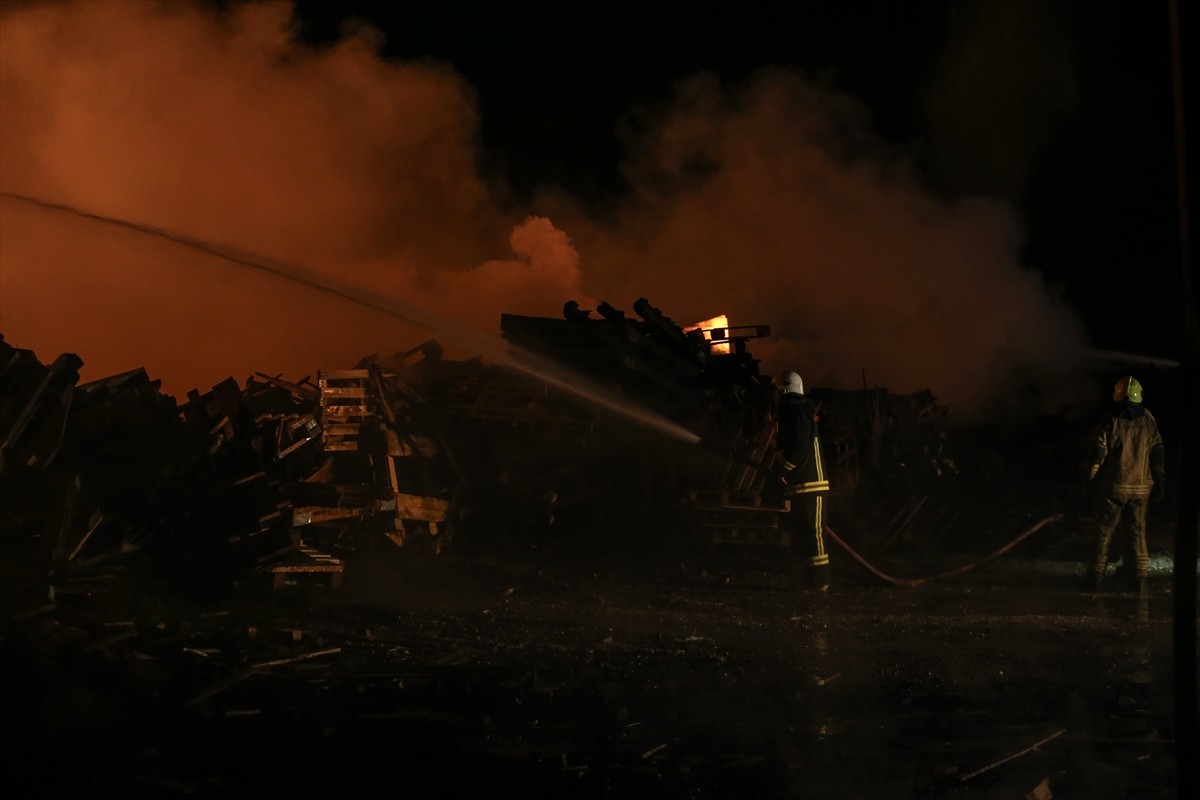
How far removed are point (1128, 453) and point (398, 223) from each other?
15.4 meters

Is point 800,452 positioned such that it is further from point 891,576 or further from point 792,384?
point 891,576

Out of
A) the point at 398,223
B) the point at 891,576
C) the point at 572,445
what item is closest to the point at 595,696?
the point at 891,576

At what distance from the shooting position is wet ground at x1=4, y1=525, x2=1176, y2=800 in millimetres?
4129

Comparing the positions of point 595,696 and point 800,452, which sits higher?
point 800,452

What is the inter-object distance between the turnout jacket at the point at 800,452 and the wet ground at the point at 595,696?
3.19 ft

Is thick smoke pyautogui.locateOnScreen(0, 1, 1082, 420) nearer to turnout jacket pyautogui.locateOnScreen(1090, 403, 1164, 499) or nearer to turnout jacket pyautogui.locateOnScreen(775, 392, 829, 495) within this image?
turnout jacket pyautogui.locateOnScreen(1090, 403, 1164, 499)

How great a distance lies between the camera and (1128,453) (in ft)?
27.7

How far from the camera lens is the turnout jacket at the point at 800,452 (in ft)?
28.0

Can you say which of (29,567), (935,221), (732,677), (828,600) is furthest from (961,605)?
(935,221)

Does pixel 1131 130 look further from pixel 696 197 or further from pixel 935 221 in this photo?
pixel 696 197

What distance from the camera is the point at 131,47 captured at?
16.1 meters

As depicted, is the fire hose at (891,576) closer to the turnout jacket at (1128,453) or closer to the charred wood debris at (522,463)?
the charred wood debris at (522,463)

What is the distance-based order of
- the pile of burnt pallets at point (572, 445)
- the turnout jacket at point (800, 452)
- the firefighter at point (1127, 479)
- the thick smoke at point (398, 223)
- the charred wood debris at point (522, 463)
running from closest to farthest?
1. the charred wood debris at point (522, 463)
2. the firefighter at point (1127, 479)
3. the turnout jacket at point (800, 452)
4. the pile of burnt pallets at point (572, 445)
5. the thick smoke at point (398, 223)

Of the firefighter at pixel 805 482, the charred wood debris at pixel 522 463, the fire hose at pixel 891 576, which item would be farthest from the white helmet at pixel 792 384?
the charred wood debris at pixel 522 463
